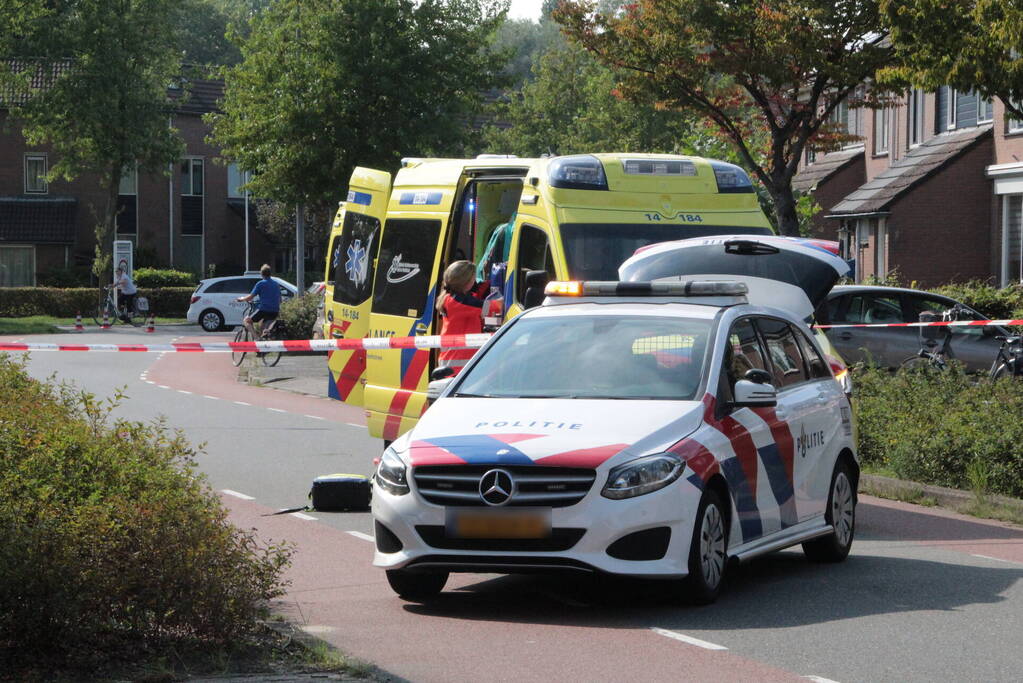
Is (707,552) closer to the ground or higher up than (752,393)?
closer to the ground

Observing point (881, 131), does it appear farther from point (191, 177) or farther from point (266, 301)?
point (191, 177)

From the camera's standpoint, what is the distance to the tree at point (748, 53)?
23.4 m

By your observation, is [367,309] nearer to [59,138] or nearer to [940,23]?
[940,23]

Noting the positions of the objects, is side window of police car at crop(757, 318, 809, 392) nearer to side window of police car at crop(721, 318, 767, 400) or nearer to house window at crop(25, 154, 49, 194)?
side window of police car at crop(721, 318, 767, 400)

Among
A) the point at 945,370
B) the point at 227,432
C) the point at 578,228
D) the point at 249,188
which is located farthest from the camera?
the point at 249,188

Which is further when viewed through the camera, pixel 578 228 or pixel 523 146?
pixel 523 146

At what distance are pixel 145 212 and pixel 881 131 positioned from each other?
37320 millimetres

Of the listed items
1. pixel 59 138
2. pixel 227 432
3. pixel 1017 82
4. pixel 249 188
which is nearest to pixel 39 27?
pixel 59 138

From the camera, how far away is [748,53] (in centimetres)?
2414

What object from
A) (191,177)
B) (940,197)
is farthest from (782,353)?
(191,177)

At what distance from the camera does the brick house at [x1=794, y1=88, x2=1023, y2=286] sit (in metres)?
34.1

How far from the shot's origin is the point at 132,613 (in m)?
6.30

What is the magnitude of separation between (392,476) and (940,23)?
1100 centimetres

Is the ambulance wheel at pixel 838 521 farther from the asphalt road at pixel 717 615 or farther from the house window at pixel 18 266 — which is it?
the house window at pixel 18 266
